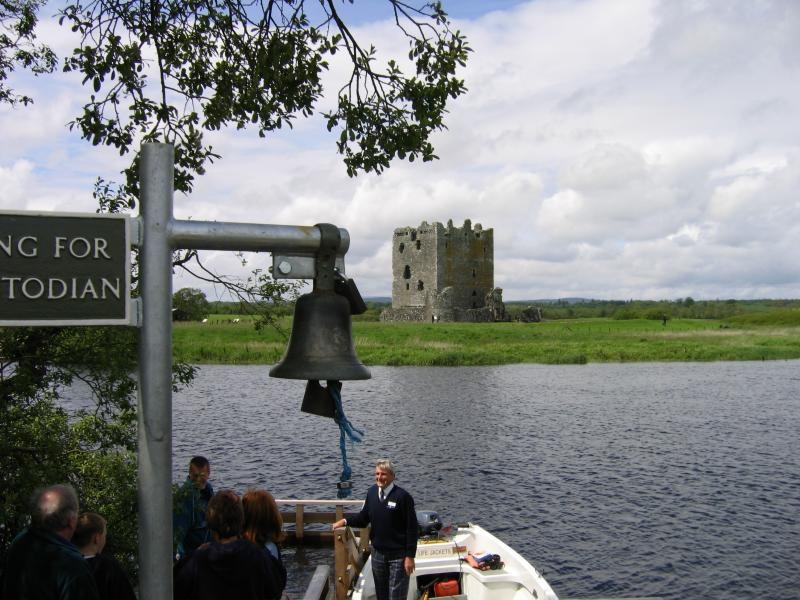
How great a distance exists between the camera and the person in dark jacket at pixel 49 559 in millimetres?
3402

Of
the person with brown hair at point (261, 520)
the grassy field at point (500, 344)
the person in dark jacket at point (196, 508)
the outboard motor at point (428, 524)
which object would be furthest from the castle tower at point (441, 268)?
the person with brown hair at point (261, 520)

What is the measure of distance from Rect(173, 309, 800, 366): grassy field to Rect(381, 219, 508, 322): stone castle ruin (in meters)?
5.87

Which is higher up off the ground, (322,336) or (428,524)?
→ (322,336)

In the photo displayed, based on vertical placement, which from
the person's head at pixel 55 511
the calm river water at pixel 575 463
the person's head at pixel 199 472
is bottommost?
the calm river water at pixel 575 463

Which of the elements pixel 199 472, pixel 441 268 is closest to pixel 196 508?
pixel 199 472

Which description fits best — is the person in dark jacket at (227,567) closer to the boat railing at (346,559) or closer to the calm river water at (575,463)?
the boat railing at (346,559)

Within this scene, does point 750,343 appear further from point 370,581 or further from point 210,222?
point 210,222

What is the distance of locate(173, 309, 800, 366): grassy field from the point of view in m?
45.3

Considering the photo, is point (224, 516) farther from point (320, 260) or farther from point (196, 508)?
point (196, 508)

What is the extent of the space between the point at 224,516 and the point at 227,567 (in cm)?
28

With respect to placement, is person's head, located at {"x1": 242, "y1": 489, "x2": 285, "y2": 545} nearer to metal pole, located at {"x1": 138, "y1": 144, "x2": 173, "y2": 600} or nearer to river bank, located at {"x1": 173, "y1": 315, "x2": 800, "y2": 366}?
metal pole, located at {"x1": 138, "y1": 144, "x2": 173, "y2": 600}

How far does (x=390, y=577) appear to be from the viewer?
7.70 meters

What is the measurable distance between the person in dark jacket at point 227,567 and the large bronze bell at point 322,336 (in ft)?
3.85

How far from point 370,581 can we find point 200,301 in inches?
184
